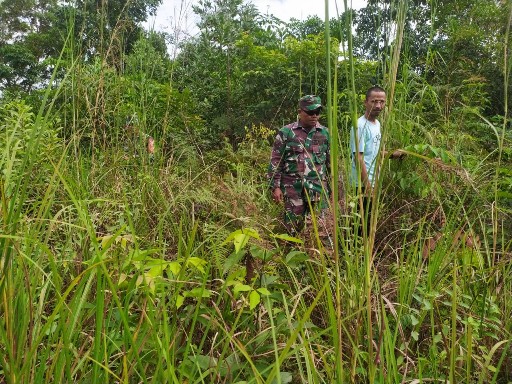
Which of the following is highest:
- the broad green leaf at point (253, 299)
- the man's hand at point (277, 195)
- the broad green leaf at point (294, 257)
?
the man's hand at point (277, 195)

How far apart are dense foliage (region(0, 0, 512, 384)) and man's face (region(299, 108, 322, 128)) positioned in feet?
1.89

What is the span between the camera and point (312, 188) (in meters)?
3.24

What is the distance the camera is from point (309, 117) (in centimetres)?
321

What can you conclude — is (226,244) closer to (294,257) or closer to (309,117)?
(294,257)

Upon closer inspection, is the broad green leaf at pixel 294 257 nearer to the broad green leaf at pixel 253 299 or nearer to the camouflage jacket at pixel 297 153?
the broad green leaf at pixel 253 299

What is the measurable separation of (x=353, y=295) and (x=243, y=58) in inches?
249

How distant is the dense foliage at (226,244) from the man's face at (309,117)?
1.89ft

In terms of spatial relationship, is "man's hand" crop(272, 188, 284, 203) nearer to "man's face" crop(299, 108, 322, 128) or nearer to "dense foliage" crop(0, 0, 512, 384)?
"dense foliage" crop(0, 0, 512, 384)

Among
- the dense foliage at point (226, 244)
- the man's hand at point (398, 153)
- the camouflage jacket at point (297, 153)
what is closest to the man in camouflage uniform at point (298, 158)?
the camouflage jacket at point (297, 153)

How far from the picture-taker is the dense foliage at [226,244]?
895 mm

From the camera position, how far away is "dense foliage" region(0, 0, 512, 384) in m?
0.90

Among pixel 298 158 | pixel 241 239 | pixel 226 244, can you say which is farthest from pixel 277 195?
pixel 241 239

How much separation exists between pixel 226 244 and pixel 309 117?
158cm

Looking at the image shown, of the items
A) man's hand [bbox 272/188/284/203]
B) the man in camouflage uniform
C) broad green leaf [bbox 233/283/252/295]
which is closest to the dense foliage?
broad green leaf [bbox 233/283/252/295]
